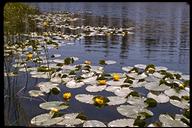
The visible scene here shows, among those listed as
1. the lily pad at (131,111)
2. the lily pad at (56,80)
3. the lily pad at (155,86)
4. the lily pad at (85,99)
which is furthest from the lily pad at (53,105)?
the lily pad at (155,86)

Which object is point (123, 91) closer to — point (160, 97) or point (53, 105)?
point (160, 97)

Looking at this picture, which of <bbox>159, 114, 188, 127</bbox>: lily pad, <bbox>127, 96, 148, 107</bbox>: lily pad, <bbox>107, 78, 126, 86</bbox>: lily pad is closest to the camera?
<bbox>159, 114, 188, 127</bbox>: lily pad

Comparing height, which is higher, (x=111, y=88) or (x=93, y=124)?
(x=111, y=88)

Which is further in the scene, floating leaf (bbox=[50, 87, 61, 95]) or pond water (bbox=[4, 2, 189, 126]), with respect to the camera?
floating leaf (bbox=[50, 87, 61, 95])

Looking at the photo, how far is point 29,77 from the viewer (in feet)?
8.22

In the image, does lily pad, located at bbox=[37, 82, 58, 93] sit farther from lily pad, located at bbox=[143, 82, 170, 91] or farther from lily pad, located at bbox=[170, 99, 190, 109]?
lily pad, located at bbox=[170, 99, 190, 109]

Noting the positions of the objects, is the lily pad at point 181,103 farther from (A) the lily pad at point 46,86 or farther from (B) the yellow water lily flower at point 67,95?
(A) the lily pad at point 46,86

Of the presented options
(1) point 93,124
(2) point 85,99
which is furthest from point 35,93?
(1) point 93,124

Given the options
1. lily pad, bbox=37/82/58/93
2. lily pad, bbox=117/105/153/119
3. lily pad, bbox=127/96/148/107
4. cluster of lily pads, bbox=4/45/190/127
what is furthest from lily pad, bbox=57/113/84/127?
lily pad, bbox=37/82/58/93

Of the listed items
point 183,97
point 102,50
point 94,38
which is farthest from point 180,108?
point 94,38

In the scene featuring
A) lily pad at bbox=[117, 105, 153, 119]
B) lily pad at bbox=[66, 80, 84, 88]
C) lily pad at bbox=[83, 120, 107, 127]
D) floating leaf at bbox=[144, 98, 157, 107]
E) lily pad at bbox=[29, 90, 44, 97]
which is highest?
lily pad at bbox=[66, 80, 84, 88]

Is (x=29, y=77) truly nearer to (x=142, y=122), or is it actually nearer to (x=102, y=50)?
(x=142, y=122)

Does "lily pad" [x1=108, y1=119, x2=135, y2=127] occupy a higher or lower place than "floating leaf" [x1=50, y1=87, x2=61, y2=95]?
lower

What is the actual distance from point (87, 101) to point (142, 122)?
43 cm
